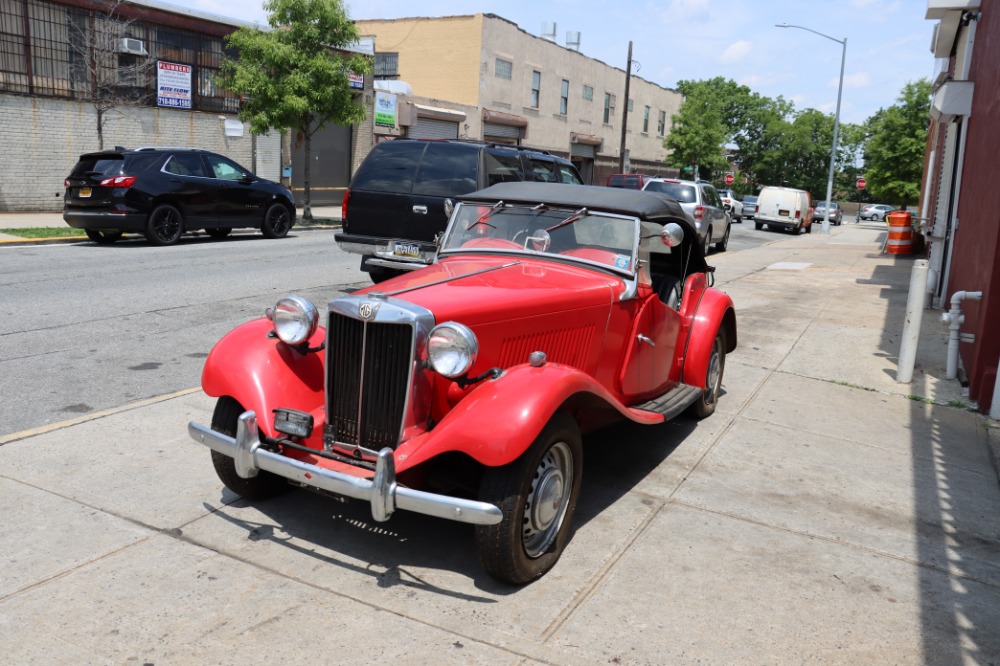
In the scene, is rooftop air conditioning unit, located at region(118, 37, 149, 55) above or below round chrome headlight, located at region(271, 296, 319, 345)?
above

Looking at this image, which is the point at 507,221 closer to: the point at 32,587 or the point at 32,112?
the point at 32,587

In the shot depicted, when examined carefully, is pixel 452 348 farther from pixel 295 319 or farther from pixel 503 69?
pixel 503 69

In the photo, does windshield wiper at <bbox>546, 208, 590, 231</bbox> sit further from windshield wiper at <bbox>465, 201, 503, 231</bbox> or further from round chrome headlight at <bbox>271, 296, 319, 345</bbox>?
round chrome headlight at <bbox>271, 296, 319, 345</bbox>

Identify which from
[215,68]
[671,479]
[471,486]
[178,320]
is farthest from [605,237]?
[215,68]

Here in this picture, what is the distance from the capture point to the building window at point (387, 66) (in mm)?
37719

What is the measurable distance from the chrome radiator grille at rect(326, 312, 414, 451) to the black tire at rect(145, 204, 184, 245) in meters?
12.1

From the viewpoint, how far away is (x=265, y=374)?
420cm

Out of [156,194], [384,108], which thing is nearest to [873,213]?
[384,108]

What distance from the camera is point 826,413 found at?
689 cm

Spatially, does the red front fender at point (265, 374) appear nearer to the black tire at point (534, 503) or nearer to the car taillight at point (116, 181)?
the black tire at point (534, 503)

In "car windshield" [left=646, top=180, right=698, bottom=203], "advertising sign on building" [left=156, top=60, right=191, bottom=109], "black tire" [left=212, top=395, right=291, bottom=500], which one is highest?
"advertising sign on building" [left=156, top=60, right=191, bottom=109]

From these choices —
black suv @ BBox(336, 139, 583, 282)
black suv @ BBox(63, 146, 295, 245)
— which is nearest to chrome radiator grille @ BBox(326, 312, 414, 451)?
black suv @ BBox(336, 139, 583, 282)

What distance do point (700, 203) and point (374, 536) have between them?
16376 mm

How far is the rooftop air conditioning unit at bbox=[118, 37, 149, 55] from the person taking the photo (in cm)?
2136
